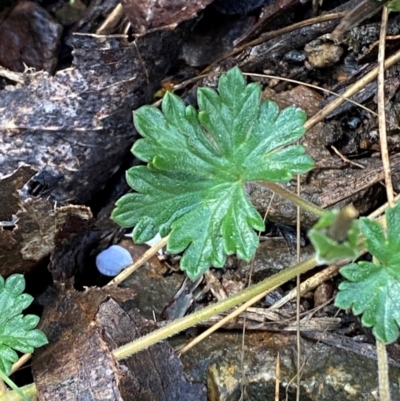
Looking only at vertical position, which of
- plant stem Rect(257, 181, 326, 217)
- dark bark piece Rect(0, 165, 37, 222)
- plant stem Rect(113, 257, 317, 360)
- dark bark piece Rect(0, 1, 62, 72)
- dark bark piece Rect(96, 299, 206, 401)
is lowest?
dark bark piece Rect(96, 299, 206, 401)

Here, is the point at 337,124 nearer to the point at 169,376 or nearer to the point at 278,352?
the point at 278,352

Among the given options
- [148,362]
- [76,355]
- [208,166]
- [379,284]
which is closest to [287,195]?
[208,166]

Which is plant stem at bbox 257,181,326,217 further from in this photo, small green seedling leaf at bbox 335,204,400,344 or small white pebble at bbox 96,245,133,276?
small white pebble at bbox 96,245,133,276

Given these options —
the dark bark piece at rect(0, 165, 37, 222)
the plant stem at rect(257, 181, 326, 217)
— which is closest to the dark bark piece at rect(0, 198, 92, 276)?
the dark bark piece at rect(0, 165, 37, 222)

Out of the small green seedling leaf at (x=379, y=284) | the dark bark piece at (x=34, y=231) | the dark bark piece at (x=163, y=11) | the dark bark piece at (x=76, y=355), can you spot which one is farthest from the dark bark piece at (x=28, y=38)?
the small green seedling leaf at (x=379, y=284)

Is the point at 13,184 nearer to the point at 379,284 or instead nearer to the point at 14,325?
the point at 14,325

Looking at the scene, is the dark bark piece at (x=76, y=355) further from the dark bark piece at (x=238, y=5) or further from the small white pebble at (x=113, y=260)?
the dark bark piece at (x=238, y=5)
